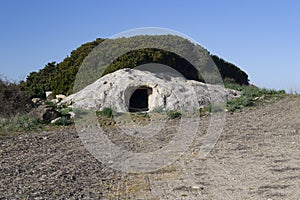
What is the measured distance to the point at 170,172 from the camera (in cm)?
777

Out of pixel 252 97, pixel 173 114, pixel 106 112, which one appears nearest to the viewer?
pixel 173 114

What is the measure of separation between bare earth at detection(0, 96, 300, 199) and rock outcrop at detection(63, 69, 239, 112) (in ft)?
16.2

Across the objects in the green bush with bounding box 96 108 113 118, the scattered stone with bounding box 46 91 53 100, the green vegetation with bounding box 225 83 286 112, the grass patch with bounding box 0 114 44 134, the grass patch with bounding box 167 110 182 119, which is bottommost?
the grass patch with bounding box 0 114 44 134

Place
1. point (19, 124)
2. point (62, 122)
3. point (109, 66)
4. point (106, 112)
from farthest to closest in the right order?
point (109, 66) → point (106, 112) → point (62, 122) → point (19, 124)

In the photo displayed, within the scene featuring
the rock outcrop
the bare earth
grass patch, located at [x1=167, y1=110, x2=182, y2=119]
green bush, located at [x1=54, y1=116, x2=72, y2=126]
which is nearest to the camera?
the bare earth

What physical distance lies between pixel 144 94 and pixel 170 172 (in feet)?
36.1

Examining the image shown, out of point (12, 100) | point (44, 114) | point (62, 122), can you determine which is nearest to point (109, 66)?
point (12, 100)

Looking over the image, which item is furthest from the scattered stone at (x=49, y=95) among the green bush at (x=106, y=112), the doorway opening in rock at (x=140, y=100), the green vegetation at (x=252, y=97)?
the green vegetation at (x=252, y=97)

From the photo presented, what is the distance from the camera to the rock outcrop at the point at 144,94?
54.4 ft

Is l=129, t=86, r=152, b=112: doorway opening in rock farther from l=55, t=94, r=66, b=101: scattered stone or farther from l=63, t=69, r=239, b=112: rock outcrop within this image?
l=55, t=94, r=66, b=101: scattered stone

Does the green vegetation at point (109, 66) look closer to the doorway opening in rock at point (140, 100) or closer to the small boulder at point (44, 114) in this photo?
the doorway opening in rock at point (140, 100)

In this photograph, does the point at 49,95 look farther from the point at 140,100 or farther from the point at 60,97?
the point at 140,100

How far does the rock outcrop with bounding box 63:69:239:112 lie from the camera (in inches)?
653

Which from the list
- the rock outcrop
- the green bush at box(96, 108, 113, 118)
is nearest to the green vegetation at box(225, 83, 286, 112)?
the rock outcrop
